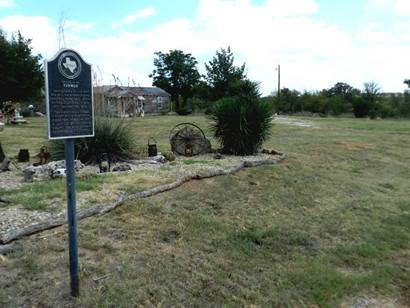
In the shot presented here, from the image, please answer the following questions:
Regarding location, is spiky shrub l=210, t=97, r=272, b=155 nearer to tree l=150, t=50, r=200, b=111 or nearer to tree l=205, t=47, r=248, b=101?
tree l=205, t=47, r=248, b=101

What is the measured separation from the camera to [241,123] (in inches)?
348

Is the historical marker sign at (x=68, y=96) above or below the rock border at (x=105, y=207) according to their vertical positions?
above

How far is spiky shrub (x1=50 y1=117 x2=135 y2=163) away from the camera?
7.39m

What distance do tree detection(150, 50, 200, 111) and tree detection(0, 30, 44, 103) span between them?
29601 millimetres

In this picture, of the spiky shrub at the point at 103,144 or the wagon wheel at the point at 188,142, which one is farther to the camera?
the wagon wheel at the point at 188,142

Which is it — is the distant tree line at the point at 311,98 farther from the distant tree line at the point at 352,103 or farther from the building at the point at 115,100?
the building at the point at 115,100

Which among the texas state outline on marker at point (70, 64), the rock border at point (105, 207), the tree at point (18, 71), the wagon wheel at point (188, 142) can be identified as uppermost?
the tree at point (18, 71)

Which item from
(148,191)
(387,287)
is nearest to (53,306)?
(148,191)

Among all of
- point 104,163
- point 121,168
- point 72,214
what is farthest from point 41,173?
point 72,214

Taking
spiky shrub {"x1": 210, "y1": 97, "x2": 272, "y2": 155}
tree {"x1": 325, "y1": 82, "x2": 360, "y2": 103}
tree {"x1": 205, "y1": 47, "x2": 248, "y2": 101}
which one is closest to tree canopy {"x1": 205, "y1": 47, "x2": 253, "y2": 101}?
tree {"x1": 205, "y1": 47, "x2": 248, "y2": 101}

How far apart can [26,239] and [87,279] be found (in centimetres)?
84

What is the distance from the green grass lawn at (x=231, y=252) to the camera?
3.24 meters

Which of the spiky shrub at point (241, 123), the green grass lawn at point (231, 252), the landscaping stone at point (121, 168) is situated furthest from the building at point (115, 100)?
the green grass lawn at point (231, 252)

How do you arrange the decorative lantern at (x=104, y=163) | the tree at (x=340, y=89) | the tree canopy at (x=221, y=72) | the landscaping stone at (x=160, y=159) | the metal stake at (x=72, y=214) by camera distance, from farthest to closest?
1. the tree at (x=340, y=89)
2. the tree canopy at (x=221, y=72)
3. the landscaping stone at (x=160, y=159)
4. the decorative lantern at (x=104, y=163)
5. the metal stake at (x=72, y=214)
